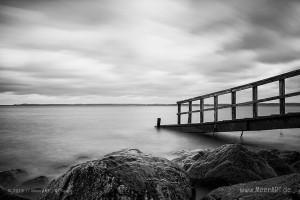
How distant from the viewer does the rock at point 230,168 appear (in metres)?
4.19

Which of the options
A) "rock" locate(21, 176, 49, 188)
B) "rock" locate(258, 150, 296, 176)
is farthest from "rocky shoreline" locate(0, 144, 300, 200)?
"rock" locate(21, 176, 49, 188)

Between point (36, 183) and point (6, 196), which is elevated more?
point (6, 196)

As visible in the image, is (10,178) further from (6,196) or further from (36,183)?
(6,196)

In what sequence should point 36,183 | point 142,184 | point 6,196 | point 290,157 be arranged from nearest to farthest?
1. point 142,184
2. point 6,196
3. point 36,183
4. point 290,157

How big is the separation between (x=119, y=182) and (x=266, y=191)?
1776mm

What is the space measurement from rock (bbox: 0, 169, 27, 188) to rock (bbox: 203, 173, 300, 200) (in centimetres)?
484

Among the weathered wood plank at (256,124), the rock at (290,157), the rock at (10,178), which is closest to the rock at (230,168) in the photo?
the rock at (290,157)

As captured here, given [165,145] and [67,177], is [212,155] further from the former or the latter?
[165,145]

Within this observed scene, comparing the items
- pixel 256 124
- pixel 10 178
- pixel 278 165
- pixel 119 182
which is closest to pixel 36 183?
pixel 10 178

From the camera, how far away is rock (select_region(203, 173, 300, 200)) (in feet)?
8.49

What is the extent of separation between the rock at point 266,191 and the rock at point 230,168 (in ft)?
3.68

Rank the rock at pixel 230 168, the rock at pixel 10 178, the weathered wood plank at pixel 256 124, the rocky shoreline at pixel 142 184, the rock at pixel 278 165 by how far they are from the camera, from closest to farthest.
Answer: the rocky shoreline at pixel 142 184 → the rock at pixel 230 168 → the rock at pixel 278 165 → the rock at pixel 10 178 → the weathered wood plank at pixel 256 124

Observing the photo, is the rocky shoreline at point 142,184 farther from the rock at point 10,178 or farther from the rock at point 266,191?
the rock at point 10,178

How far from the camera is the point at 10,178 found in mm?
5875
